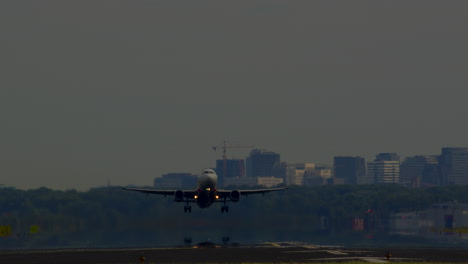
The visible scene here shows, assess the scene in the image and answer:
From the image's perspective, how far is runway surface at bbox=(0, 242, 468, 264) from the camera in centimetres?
8406

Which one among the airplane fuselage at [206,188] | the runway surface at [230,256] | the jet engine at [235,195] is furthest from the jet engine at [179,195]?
the runway surface at [230,256]

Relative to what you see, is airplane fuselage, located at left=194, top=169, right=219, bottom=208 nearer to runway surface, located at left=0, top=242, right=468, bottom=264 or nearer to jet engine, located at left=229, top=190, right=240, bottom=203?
jet engine, located at left=229, top=190, right=240, bottom=203

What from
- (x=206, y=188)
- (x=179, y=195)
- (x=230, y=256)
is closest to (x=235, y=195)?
(x=206, y=188)

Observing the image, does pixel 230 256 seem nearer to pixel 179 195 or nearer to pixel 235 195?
pixel 235 195

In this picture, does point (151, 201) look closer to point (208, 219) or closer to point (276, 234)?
point (208, 219)

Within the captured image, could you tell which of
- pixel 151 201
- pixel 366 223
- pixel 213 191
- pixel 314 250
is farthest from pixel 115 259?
pixel 366 223

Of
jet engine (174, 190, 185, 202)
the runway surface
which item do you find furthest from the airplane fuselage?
the runway surface

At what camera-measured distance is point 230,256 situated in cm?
9038

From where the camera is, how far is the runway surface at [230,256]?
3310 inches

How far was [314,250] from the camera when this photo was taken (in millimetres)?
101125

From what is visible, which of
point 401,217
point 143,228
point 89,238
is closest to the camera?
point 89,238

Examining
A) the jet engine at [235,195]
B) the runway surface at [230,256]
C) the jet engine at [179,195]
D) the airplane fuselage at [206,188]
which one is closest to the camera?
the runway surface at [230,256]

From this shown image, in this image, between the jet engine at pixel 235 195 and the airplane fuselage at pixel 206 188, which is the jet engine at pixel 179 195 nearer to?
the airplane fuselage at pixel 206 188

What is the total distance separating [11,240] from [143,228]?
23.5m
